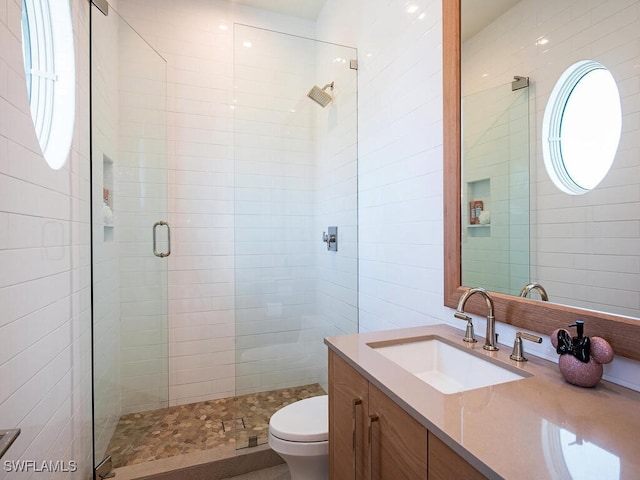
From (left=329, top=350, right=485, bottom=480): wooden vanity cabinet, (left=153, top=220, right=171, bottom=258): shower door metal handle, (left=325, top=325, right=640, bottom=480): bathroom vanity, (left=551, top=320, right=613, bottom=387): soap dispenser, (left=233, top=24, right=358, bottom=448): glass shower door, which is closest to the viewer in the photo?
(left=325, top=325, right=640, bottom=480): bathroom vanity

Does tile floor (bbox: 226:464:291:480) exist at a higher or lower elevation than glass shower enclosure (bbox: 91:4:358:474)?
lower

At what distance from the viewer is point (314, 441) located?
4.73 ft

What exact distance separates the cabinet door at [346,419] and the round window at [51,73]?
1.49m

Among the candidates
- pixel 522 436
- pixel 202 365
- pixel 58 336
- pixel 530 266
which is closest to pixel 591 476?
pixel 522 436

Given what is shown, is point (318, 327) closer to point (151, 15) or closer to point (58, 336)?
point (58, 336)

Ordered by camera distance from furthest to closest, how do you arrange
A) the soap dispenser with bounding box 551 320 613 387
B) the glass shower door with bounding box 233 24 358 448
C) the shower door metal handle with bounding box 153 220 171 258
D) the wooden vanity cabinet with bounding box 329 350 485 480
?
the shower door metal handle with bounding box 153 220 171 258
the glass shower door with bounding box 233 24 358 448
the soap dispenser with bounding box 551 320 613 387
the wooden vanity cabinet with bounding box 329 350 485 480

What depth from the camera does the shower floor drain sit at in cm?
200

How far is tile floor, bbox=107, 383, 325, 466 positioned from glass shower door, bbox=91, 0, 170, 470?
0.01 m

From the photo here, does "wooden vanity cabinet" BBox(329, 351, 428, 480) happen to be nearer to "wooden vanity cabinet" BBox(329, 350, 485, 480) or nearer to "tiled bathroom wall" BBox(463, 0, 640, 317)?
"wooden vanity cabinet" BBox(329, 350, 485, 480)

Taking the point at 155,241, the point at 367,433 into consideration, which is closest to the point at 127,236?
the point at 155,241

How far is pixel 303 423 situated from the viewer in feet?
5.03

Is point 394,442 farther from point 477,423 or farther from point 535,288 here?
point 535,288

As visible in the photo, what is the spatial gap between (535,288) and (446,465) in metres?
0.66

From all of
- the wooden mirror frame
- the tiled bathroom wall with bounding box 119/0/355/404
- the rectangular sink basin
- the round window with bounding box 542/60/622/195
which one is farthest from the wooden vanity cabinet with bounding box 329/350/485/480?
the tiled bathroom wall with bounding box 119/0/355/404
